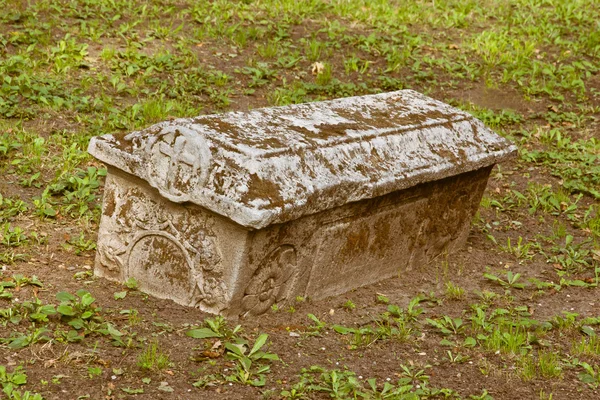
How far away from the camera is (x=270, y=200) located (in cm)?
412

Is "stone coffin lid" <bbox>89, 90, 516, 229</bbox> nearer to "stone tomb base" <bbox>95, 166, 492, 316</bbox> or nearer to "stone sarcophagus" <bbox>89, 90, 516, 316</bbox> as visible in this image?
"stone sarcophagus" <bbox>89, 90, 516, 316</bbox>

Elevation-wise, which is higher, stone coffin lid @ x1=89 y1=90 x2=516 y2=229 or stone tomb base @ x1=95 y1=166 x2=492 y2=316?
stone coffin lid @ x1=89 y1=90 x2=516 y2=229

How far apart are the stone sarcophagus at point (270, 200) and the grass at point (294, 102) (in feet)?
0.53

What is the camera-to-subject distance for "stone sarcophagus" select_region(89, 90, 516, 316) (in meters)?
4.21

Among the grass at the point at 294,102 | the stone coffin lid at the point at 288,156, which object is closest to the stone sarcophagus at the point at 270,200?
the stone coffin lid at the point at 288,156

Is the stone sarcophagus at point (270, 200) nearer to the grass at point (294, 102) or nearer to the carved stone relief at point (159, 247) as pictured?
the carved stone relief at point (159, 247)

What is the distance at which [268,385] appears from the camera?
12.7 ft

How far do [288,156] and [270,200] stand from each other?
0.33m

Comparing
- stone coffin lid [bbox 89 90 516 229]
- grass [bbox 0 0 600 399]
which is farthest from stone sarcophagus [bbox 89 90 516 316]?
grass [bbox 0 0 600 399]

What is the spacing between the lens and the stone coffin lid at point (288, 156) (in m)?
4.16

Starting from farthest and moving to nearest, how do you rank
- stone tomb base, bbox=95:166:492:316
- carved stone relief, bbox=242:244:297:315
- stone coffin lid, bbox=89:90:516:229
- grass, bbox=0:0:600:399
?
carved stone relief, bbox=242:244:297:315
stone tomb base, bbox=95:166:492:316
stone coffin lid, bbox=89:90:516:229
grass, bbox=0:0:600:399

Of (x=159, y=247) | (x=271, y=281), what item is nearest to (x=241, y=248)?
(x=271, y=281)

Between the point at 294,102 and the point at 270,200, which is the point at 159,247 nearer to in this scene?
the point at 270,200

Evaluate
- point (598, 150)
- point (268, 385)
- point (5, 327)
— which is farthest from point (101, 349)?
point (598, 150)
